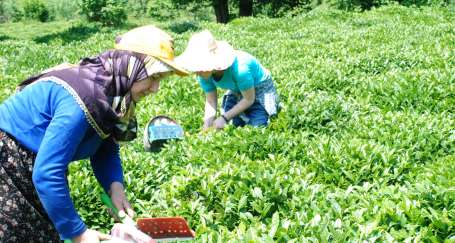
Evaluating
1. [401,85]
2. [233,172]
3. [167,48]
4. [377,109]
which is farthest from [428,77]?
[167,48]

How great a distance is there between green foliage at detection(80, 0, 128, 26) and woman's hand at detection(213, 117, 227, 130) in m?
26.9

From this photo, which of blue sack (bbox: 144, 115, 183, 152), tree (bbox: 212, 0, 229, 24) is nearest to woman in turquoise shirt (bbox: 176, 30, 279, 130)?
blue sack (bbox: 144, 115, 183, 152)

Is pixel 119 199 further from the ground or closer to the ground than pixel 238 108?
further from the ground

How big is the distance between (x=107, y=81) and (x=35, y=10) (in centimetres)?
5099

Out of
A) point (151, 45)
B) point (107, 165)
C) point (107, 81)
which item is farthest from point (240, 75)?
point (107, 81)

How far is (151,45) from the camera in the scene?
2.61 m

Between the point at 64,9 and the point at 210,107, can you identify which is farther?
the point at 64,9

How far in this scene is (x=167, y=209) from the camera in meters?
4.16

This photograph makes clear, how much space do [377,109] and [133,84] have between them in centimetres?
→ 501

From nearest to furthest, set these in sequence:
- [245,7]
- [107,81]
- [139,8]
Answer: [107,81] → [245,7] → [139,8]

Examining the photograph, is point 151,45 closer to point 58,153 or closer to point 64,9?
point 58,153

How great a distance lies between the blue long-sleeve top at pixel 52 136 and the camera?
2395mm

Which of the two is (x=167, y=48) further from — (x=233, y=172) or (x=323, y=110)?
(x=323, y=110)

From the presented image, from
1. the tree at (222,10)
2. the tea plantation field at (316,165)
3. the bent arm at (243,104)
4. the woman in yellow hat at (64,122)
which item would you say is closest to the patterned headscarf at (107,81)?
the woman in yellow hat at (64,122)
